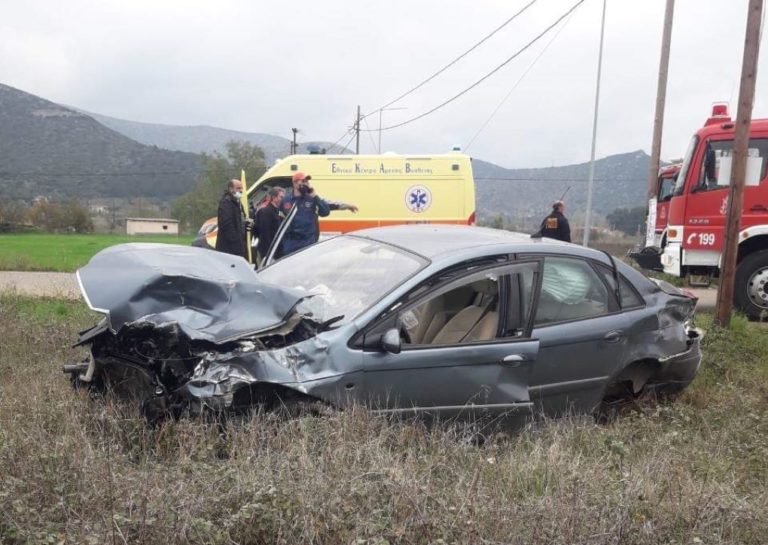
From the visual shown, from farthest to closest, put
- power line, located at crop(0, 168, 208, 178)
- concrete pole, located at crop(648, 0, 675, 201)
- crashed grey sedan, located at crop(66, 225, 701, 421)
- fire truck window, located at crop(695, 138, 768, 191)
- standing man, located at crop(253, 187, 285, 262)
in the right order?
power line, located at crop(0, 168, 208, 178) < concrete pole, located at crop(648, 0, 675, 201) < fire truck window, located at crop(695, 138, 768, 191) < standing man, located at crop(253, 187, 285, 262) < crashed grey sedan, located at crop(66, 225, 701, 421)

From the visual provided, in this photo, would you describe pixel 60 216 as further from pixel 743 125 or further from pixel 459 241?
pixel 459 241

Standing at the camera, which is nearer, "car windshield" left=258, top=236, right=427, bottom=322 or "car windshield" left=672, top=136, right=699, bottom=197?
"car windshield" left=258, top=236, right=427, bottom=322

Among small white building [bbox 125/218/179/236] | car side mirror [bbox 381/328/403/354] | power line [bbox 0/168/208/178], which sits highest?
power line [bbox 0/168/208/178]

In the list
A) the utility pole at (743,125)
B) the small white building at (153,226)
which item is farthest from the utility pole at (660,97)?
the small white building at (153,226)

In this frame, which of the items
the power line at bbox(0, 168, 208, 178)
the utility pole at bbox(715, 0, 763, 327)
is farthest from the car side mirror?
the power line at bbox(0, 168, 208, 178)

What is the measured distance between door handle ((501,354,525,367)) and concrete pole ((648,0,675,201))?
14467mm

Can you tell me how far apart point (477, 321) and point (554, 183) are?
4136 centimetres

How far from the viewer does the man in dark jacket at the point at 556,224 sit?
40.2 feet

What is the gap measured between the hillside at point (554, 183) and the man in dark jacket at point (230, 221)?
3257 centimetres

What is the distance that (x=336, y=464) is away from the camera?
2.95 meters

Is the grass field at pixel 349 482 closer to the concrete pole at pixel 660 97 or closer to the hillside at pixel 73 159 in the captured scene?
the concrete pole at pixel 660 97

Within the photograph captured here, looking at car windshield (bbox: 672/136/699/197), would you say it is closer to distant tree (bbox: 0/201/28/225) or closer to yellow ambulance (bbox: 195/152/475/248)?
yellow ambulance (bbox: 195/152/475/248)

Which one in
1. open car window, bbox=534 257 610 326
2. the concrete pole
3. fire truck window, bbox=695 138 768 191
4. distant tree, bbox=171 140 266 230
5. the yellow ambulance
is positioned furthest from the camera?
distant tree, bbox=171 140 266 230

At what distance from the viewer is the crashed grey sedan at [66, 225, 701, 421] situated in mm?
3459
